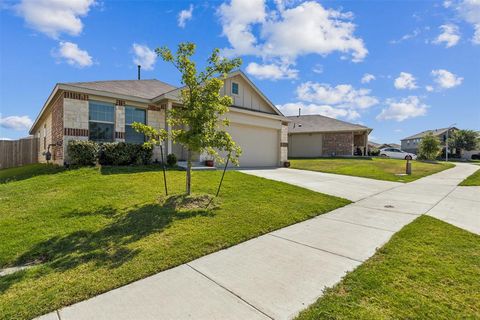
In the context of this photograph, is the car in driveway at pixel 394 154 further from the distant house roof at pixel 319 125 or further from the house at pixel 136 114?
the house at pixel 136 114

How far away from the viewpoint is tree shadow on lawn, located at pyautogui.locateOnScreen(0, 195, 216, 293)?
337 cm

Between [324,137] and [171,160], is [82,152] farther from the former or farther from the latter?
[324,137]

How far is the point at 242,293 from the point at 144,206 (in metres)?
3.95

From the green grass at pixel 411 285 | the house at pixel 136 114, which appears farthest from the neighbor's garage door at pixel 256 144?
the green grass at pixel 411 285

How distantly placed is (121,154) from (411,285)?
10.7m

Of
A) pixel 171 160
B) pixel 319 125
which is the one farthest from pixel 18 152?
pixel 319 125

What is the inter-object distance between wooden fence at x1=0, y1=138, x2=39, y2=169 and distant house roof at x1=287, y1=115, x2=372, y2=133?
2292 cm

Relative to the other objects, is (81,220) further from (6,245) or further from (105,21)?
(105,21)

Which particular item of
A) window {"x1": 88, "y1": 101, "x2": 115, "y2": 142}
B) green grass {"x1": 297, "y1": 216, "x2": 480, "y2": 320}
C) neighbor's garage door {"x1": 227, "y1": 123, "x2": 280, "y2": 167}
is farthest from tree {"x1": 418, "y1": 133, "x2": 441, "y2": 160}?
window {"x1": 88, "y1": 101, "x2": 115, "y2": 142}

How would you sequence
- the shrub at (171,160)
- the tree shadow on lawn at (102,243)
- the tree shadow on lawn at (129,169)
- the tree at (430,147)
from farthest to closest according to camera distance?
1. the tree at (430,147)
2. the shrub at (171,160)
3. the tree shadow on lawn at (129,169)
4. the tree shadow on lawn at (102,243)

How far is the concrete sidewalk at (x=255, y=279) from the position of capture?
251cm

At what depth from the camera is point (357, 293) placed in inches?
110

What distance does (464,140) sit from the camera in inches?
1693

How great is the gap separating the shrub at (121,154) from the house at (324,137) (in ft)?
65.7
